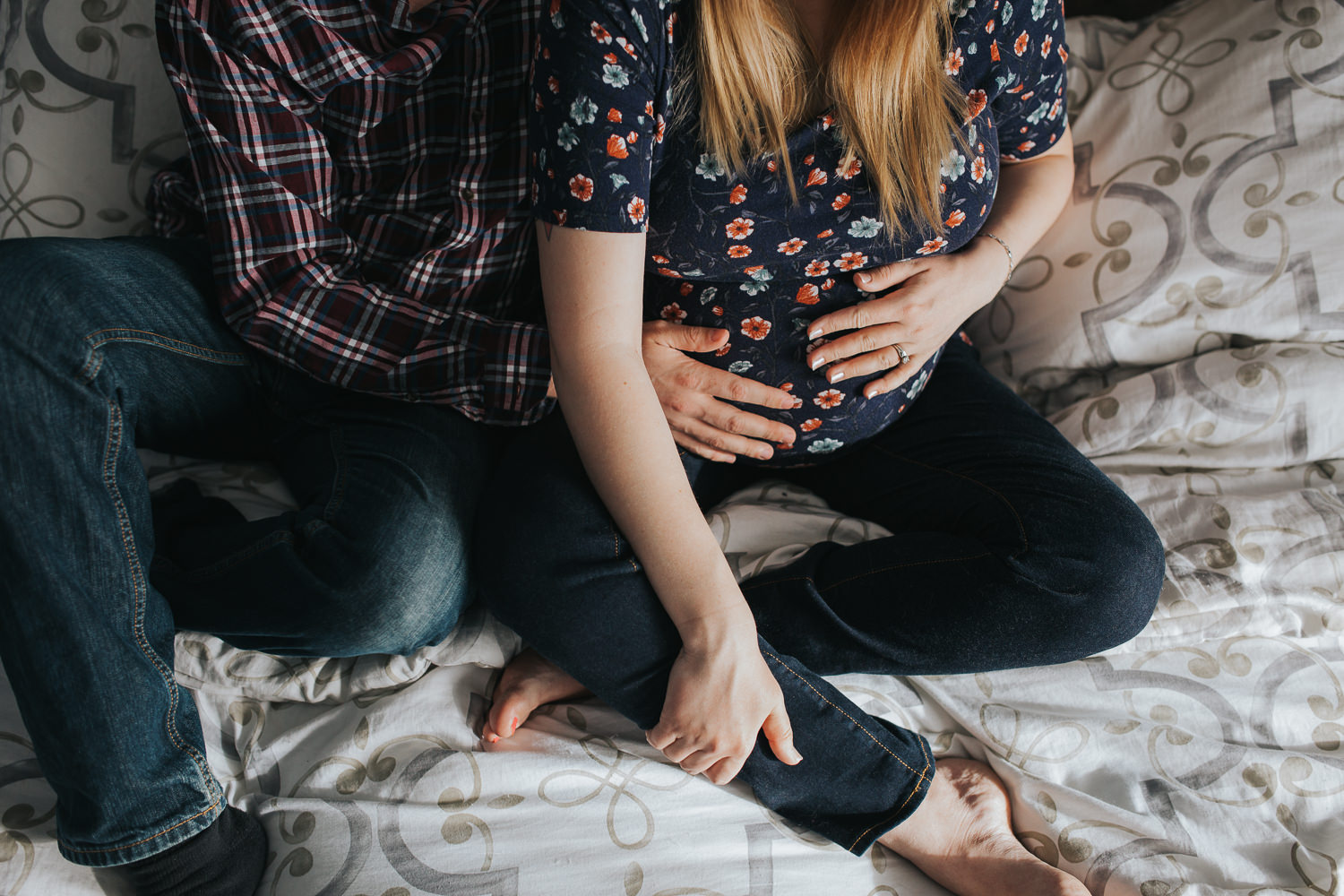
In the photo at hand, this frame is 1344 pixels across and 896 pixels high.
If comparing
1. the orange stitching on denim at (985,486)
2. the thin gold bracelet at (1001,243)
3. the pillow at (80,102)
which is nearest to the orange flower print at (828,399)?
the orange stitching on denim at (985,486)

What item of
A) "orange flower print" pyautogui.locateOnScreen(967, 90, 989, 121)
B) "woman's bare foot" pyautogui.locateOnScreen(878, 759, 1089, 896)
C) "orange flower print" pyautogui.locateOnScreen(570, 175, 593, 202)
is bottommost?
"woman's bare foot" pyautogui.locateOnScreen(878, 759, 1089, 896)

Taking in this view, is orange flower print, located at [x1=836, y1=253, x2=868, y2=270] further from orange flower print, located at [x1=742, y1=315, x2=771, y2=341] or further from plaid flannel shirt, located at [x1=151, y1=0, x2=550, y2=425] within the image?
plaid flannel shirt, located at [x1=151, y1=0, x2=550, y2=425]

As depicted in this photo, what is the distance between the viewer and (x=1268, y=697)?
2.74ft

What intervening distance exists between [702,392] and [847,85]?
0.32 m

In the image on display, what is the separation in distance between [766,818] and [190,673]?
0.59 meters

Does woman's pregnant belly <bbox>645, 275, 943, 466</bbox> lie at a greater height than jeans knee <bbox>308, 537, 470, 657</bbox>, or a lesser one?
greater

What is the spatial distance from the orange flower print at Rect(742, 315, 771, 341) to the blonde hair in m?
0.15

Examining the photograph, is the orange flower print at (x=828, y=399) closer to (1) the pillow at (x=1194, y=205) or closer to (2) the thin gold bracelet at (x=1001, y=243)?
(2) the thin gold bracelet at (x=1001, y=243)

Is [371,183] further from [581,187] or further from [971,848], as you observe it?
[971,848]

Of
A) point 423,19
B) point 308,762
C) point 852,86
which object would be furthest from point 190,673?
point 852,86

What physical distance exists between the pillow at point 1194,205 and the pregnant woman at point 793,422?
0.22 m

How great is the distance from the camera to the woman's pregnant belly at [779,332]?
84 cm

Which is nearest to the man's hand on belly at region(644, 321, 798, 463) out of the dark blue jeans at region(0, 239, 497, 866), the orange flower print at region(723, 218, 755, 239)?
the orange flower print at region(723, 218, 755, 239)

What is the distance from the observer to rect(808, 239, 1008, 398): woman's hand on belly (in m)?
0.84
